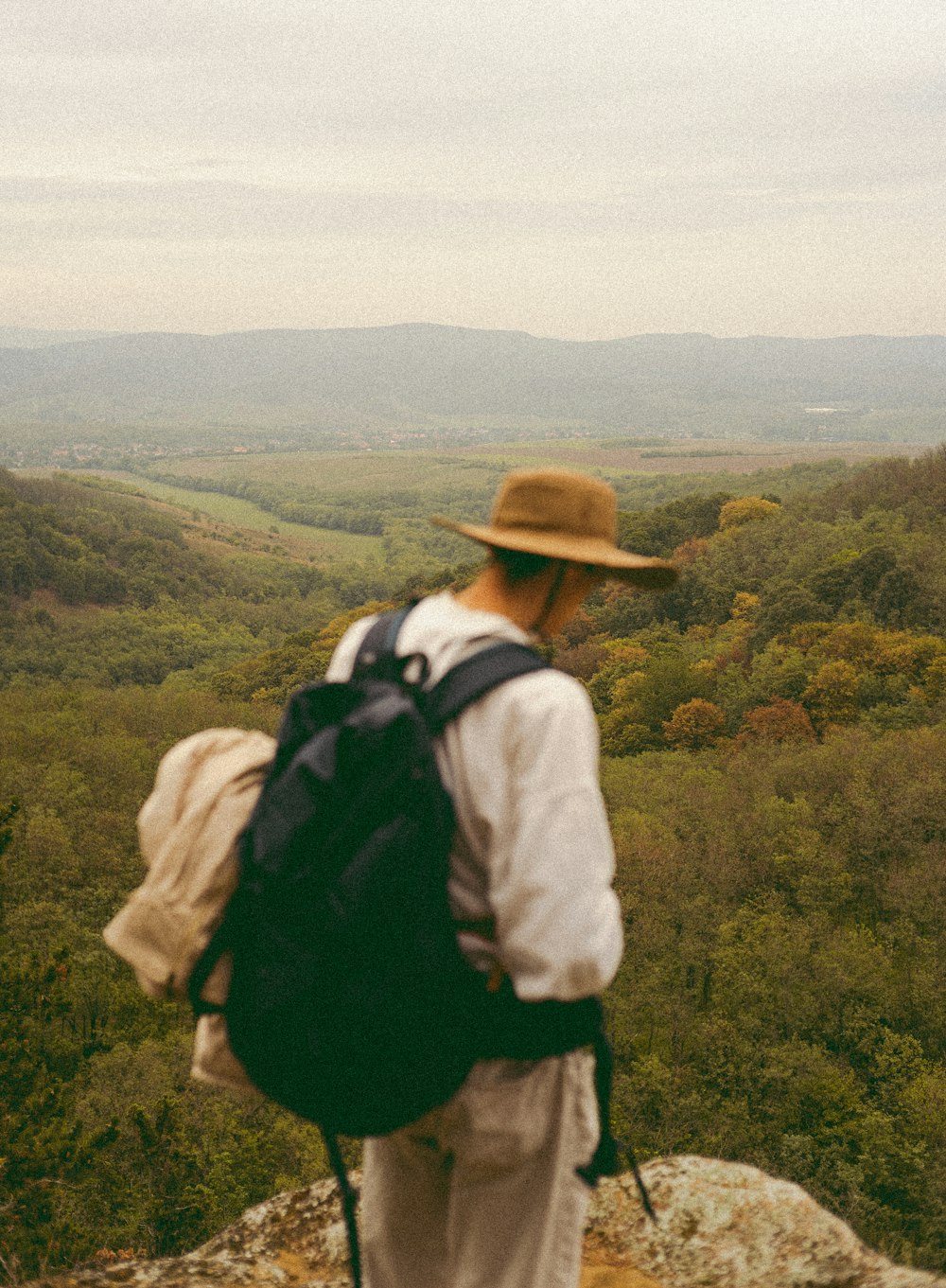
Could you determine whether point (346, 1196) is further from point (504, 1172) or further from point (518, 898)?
point (518, 898)

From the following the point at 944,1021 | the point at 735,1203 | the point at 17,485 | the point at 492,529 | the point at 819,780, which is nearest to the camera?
the point at 492,529

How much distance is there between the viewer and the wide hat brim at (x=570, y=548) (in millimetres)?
2408

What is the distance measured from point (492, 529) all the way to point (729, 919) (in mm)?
23050

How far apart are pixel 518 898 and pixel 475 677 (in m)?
0.49

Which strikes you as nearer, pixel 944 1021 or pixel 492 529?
pixel 492 529

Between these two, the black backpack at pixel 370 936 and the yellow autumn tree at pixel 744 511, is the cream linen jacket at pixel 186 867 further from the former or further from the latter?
the yellow autumn tree at pixel 744 511

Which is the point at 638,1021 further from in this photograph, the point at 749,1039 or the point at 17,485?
the point at 17,485

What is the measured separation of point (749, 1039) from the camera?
68.0 ft

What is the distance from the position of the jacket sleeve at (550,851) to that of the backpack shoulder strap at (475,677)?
0.12 ft

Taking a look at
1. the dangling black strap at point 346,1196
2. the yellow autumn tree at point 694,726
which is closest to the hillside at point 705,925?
the yellow autumn tree at point 694,726

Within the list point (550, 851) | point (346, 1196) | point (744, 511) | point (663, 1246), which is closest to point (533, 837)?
point (550, 851)

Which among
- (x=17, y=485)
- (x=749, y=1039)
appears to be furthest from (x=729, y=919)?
(x=17, y=485)

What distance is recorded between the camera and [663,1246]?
15.0 feet

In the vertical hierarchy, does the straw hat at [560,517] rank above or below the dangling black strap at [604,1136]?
above
